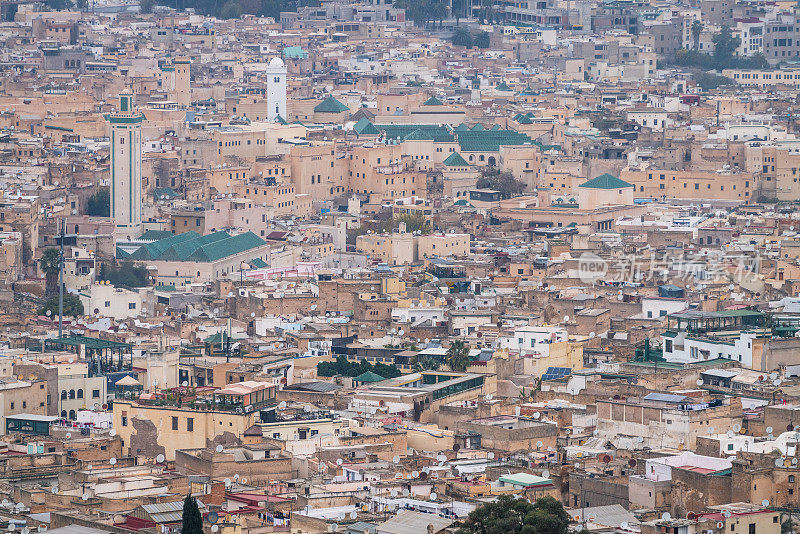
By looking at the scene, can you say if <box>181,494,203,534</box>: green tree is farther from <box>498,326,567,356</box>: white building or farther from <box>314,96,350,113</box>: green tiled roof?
<box>314,96,350,113</box>: green tiled roof

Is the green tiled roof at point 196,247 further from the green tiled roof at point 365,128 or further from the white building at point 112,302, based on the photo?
the green tiled roof at point 365,128

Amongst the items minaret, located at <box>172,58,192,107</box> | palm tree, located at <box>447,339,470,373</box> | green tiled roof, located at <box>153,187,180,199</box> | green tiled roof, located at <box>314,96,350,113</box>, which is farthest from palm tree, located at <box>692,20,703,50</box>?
palm tree, located at <box>447,339,470,373</box>

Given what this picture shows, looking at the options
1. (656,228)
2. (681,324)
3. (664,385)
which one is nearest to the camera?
(664,385)

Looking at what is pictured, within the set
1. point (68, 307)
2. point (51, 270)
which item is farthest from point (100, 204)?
point (68, 307)

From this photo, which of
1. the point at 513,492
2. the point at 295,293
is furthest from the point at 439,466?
the point at 295,293

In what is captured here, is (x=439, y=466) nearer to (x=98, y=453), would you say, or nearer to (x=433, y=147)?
(x=98, y=453)

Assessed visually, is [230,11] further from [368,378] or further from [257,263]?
[368,378]
